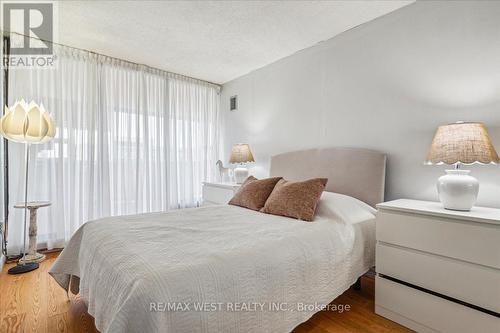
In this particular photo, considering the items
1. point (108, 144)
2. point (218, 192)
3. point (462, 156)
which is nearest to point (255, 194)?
point (218, 192)

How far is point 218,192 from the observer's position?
3242mm

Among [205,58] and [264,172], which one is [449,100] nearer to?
[264,172]

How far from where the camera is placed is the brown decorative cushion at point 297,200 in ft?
6.02

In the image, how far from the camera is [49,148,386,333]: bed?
92 cm

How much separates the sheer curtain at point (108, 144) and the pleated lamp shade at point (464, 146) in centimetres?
312

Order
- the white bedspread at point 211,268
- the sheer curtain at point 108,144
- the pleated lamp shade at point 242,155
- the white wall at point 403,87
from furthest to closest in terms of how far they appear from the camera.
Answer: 1. the pleated lamp shade at point 242,155
2. the sheer curtain at point 108,144
3. the white wall at point 403,87
4. the white bedspread at point 211,268

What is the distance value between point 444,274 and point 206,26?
268 centimetres

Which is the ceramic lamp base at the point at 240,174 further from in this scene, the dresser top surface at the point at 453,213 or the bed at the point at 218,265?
the dresser top surface at the point at 453,213

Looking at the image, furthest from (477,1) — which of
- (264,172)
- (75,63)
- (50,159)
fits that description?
(50,159)

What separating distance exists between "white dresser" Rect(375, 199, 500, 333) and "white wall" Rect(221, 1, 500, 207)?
1.88 feet

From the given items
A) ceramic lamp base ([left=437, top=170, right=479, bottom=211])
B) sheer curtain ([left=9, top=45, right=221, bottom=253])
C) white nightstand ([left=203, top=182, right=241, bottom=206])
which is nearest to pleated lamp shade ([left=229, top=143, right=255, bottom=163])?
white nightstand ([left=203, top=182, right=241, bottom=206])

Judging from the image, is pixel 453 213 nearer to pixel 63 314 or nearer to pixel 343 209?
pixel 343 209

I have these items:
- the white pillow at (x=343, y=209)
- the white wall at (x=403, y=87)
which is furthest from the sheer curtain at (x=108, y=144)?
the white pillow at (x=343, y=209)

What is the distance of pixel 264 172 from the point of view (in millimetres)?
3410
